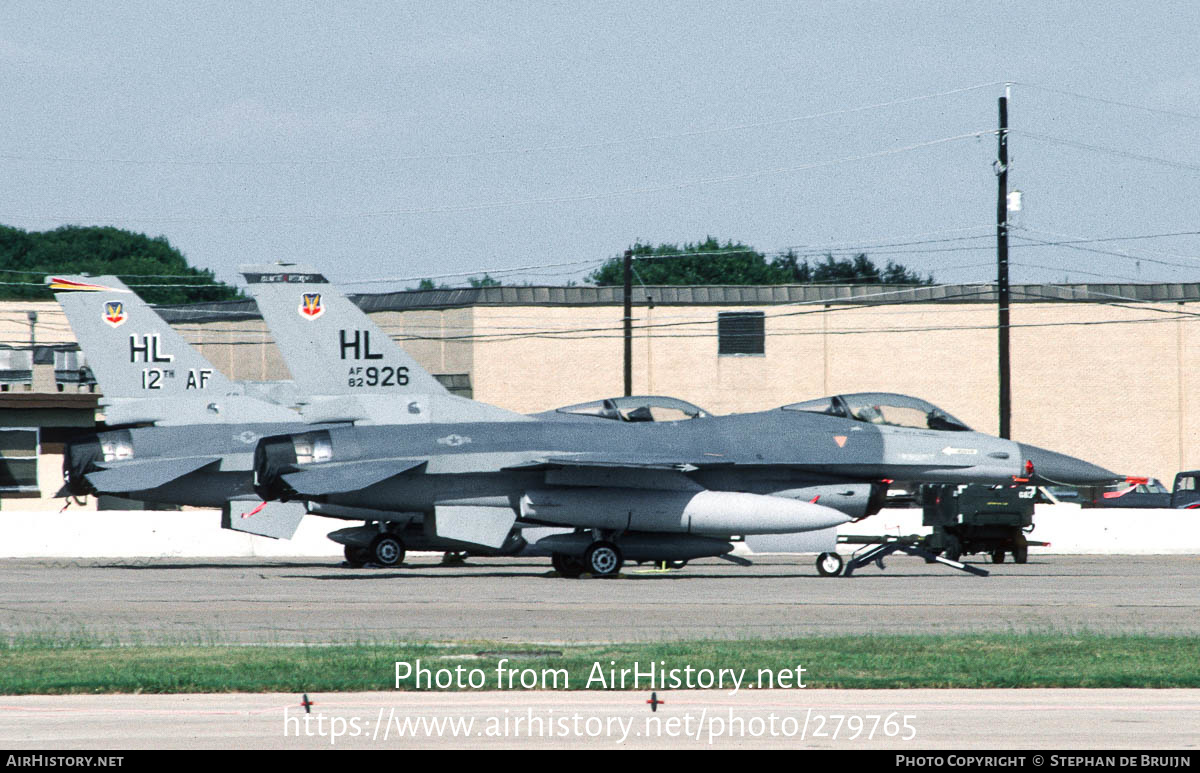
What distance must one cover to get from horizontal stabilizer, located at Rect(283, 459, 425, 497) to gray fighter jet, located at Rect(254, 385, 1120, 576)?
0.02 metres

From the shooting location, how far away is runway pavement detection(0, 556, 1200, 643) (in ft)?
48.6

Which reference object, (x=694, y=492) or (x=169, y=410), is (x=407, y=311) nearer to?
(x=169, y=410)

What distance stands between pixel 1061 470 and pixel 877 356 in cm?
2838

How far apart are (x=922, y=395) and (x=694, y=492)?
3142 centimetres

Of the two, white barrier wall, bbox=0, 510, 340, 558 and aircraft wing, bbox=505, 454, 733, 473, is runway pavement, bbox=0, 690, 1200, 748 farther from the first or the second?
white barrier wall, bbox=0, 510, 340, 558

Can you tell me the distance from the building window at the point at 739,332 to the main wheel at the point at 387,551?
2836 centimetres

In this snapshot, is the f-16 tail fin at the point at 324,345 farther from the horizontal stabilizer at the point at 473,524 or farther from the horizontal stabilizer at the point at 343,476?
the horizontal stabilizer at the point at 473,524

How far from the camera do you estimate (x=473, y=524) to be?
76.8ft

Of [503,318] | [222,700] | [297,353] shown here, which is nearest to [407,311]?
[503,318]

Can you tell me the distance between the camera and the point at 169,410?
2861 cm

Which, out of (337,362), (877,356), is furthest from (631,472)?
(877,356)

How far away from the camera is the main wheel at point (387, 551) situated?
2703 cm

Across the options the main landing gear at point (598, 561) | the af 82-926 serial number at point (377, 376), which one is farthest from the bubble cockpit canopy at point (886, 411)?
the af 82-926 serial number at point (377, 376)

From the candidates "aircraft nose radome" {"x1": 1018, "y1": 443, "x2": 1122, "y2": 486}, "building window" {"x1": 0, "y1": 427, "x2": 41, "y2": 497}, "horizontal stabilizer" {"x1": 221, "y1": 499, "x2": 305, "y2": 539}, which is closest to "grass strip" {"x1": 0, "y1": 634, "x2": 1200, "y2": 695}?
"aircraft nose radome" {"x1": 1018, "y1": 443, "x2": 1122, "y2": 486}
